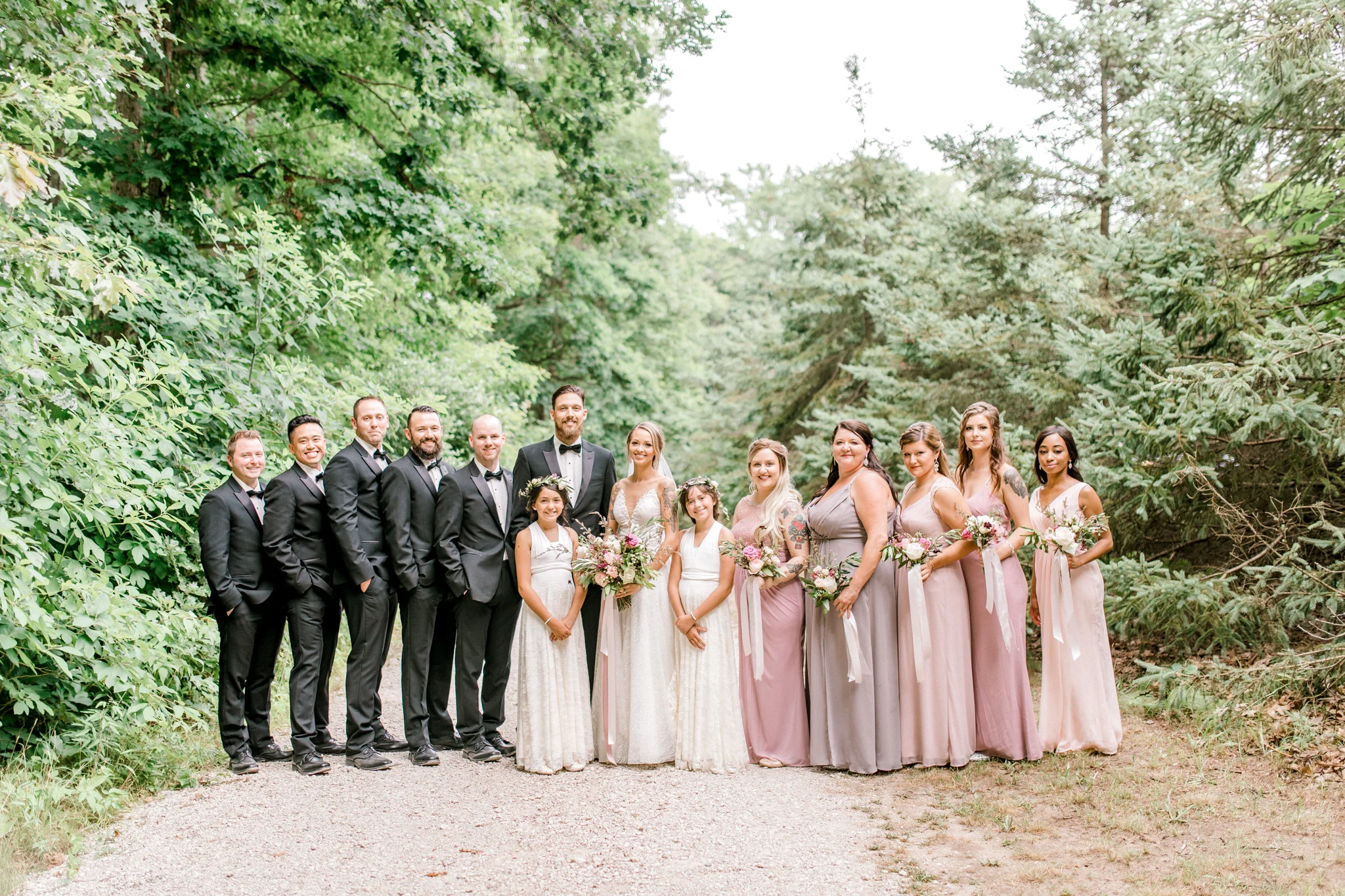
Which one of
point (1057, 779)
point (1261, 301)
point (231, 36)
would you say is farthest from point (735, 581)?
point (231, 36)

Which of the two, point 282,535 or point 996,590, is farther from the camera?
point 996,590

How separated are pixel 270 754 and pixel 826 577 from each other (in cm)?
374

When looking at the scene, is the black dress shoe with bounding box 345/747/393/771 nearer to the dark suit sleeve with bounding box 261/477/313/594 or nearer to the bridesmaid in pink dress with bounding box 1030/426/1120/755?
the dark suit sleeve with bounding box 261/477/313/594

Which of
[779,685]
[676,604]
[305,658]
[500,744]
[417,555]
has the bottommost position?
[500,744]

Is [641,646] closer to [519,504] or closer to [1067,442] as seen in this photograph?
[519,504]

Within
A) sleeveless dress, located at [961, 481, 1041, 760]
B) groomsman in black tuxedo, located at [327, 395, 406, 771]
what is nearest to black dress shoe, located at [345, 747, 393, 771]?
groomsman in black tuxedo, located at [327, 395, 406, 771]

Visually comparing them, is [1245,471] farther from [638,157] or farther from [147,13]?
[638,157]

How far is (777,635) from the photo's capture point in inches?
257

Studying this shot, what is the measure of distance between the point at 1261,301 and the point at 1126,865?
205 inches

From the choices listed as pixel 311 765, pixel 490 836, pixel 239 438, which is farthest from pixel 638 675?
pixel 239 438

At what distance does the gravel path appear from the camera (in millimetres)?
4426

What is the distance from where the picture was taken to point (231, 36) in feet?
34.4

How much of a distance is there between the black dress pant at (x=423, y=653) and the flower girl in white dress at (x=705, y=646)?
157 centimetres

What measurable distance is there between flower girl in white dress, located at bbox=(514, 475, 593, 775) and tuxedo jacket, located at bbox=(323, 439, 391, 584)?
89 cm
